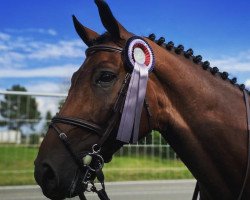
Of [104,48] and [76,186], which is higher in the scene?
[104,48]

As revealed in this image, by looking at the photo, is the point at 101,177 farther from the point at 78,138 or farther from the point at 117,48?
the point at 117,48

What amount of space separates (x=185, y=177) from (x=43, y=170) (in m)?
8.87

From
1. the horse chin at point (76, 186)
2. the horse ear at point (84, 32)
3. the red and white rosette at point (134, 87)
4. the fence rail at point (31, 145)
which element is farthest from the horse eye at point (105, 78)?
the fence rail at point (31, 145)

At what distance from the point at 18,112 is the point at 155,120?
7.05 m

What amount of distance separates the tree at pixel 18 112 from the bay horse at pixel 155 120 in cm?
668

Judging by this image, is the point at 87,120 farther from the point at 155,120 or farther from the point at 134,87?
the point at 155,120

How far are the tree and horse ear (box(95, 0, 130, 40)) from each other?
6.84 meters

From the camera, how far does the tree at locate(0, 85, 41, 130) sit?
9.77m

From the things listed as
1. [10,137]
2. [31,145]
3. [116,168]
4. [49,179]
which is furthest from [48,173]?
[116,168]

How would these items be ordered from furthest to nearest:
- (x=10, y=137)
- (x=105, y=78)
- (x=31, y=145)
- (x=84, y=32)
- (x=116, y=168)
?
(x=116, y=168) → (x=31, y=145) → (x=10, y=137) → (x=84, y=32) → (x=105, y=78)

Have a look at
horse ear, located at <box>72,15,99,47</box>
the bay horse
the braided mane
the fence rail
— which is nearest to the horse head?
the bay horse

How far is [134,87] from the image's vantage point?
304cm

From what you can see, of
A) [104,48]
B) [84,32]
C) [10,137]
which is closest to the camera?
[104,48]

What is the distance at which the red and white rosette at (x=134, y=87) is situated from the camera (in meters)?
3.02
